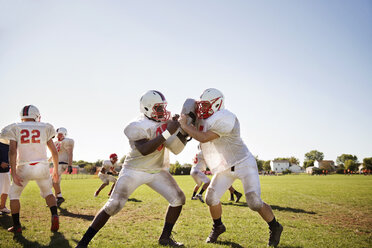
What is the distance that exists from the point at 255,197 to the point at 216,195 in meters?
0.68

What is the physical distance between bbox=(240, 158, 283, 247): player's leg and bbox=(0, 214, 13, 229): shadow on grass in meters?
5.40

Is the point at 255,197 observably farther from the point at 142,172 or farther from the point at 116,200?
the point at 116,200

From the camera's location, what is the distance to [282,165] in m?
125

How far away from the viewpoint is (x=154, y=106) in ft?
13.7

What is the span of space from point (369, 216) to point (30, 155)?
882 cm

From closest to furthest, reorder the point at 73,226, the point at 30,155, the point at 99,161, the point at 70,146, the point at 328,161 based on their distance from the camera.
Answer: the point at 30,155 < the point at 73,226 < the point at 70,146 < the point at 99,161 < the point at 328,161

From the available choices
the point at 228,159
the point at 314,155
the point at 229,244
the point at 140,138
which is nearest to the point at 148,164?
the point at 140,138

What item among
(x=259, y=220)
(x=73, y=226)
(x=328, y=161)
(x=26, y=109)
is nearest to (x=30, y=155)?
(x=26, y=109)

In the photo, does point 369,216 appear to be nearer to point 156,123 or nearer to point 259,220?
point 259,220

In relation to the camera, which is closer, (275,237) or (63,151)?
(275,237)

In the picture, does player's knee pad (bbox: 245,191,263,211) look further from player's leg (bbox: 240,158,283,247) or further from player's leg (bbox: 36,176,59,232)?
player's leg (bbox: 36,176,59,232)

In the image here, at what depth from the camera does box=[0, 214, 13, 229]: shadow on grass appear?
5840 millimetres

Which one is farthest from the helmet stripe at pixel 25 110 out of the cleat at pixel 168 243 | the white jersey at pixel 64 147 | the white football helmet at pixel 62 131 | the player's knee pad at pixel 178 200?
the white football helmet at pixel 62 131

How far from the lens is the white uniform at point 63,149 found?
928cm
